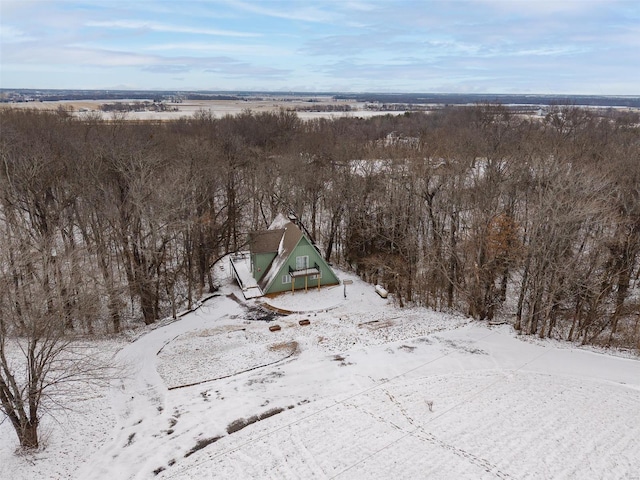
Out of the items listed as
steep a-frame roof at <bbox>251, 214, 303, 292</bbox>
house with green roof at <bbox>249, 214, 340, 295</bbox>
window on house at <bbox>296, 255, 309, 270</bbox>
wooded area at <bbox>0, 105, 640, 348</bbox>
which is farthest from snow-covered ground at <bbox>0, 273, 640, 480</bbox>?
window on house at <bbox>296, 255, 309, 270</bbox>

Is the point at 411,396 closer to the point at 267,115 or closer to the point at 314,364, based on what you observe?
the point at 314,364

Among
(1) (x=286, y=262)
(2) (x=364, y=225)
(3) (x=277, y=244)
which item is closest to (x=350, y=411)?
(1) (x=286, y=262)

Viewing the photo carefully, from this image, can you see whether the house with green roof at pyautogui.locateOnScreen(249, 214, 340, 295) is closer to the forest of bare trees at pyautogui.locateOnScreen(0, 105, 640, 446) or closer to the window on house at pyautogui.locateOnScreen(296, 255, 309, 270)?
the window on house at pyautogui.locateOnScreen(296, 255, 309, 270)

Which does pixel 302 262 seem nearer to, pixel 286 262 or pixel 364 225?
pixel 286 262

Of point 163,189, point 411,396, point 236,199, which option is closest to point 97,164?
point 163,189

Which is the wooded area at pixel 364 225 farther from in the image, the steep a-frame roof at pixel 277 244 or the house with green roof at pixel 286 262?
the steep a-frame roof at pixel 277 244
